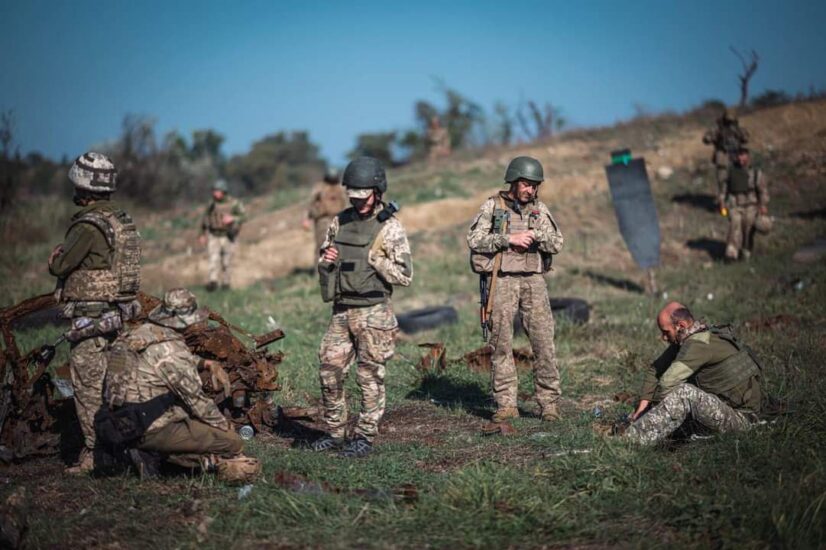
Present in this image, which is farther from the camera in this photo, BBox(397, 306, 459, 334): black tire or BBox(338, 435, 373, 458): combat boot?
BBox(397, 306, 459, 334): black tire

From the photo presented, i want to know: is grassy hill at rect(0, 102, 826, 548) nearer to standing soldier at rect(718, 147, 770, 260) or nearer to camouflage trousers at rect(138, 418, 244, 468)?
camouflage trousers at rect(138, 418, 244, 468)

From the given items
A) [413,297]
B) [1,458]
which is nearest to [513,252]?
[1,458]

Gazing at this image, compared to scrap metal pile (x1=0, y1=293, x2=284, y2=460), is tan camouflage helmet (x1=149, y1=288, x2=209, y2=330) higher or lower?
higher

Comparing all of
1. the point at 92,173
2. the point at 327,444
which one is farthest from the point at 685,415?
the point at 92,173

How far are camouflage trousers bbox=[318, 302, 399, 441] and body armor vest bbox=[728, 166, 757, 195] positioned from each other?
1090cm

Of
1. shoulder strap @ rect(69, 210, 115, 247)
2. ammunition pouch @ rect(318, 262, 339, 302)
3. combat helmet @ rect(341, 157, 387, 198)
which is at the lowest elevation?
ammunition pouch @ rect(318, 262, 339, 302)

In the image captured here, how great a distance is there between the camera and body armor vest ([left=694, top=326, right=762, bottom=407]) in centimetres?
557

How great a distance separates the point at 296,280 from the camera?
1530 cm

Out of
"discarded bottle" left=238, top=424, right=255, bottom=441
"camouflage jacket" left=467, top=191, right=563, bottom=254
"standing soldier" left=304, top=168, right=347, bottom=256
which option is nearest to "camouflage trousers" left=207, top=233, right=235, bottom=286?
"standing soldier" left=304, top=168, right=347, bottom=256

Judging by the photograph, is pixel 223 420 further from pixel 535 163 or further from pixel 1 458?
pixel 535 163

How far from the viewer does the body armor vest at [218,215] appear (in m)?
14.2

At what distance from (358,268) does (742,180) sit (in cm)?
1111

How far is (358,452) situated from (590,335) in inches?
187

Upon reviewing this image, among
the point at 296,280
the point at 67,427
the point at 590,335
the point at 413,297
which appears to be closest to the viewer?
the point at 67,427
